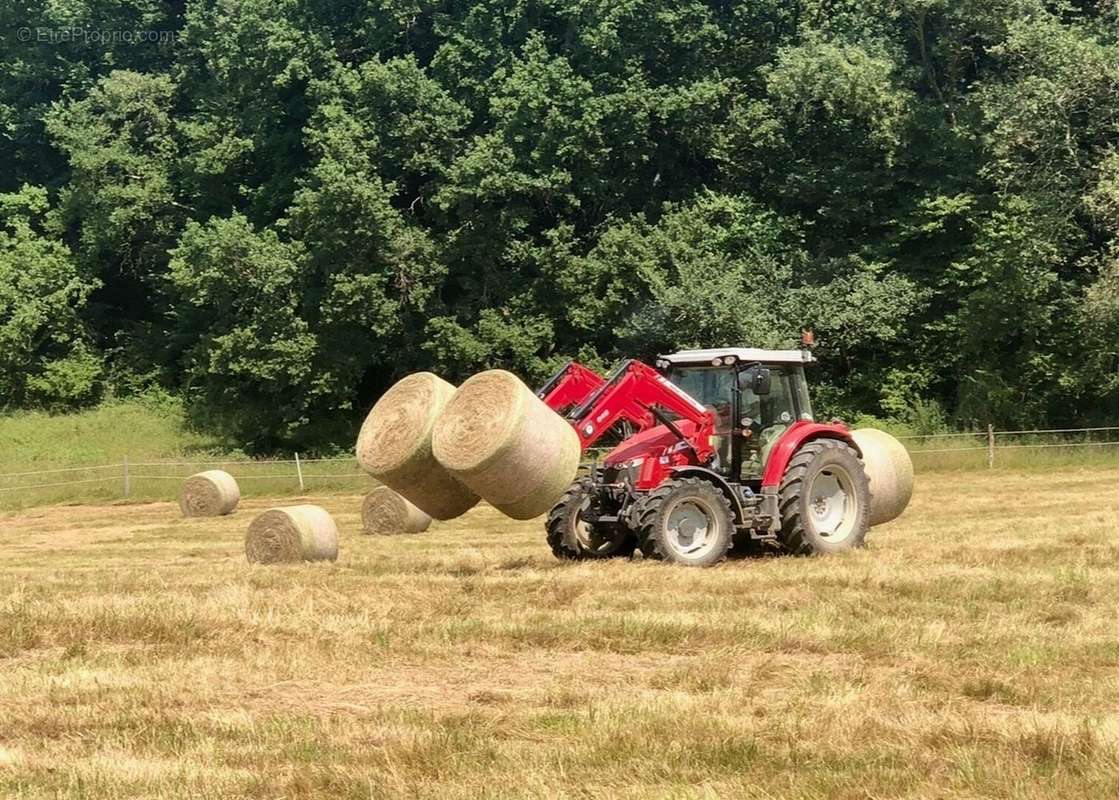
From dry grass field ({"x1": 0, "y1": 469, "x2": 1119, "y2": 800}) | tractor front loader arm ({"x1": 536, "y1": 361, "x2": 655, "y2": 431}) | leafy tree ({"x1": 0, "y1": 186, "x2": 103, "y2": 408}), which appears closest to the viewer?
dry grass field ({"x1": 0, "y1": 469, "x2": 1119, "y2": 800})

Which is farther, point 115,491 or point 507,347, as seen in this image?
point 507,347

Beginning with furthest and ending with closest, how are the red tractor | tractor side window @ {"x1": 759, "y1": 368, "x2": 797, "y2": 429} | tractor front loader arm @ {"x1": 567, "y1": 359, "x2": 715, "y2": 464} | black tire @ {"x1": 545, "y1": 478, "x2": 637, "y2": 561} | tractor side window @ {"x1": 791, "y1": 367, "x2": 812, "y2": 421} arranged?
1. tractor side window @ {"x1": 791, "y1": 367, "x2": 812, "y2": 421}
2. tractor side window @ {"x1": 759, "y1": 368, "x2": 797, "y2": 429}
3. black tire @ {"x1": 545, "y1": 478, "x2": 637, "y2": 561}
4. the red tractor
5. tractor front loader arm @ {"x1": 567, "y1": 359, "x2": 715, "y2": 464}

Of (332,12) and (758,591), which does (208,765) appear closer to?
(758,591)

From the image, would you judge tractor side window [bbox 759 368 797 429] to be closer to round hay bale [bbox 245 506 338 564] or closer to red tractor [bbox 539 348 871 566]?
red tractor [bbox 539 348 871 566]

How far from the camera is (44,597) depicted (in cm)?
1187

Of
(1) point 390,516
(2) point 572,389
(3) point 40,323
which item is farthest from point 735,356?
(3) point 40,323

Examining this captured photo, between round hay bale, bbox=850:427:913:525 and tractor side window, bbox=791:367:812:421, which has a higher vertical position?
tractor side window, bbox=791:367:812:421

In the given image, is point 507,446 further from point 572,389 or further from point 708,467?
point 708,467

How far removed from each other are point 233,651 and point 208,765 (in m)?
2.87

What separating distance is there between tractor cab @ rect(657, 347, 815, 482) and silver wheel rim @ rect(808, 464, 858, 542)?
2.02 ft

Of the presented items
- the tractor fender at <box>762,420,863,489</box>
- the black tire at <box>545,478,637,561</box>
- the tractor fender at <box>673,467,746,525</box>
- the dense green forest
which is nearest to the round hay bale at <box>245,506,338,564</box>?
the black tire at <box>545,478,637,561</box>

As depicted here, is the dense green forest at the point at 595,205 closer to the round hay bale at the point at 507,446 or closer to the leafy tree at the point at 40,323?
the leafy tree at the point at 40,323

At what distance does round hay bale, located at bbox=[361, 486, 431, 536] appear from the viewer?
20781 mm

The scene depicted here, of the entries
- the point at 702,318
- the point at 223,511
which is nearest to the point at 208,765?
the point at 223,511
